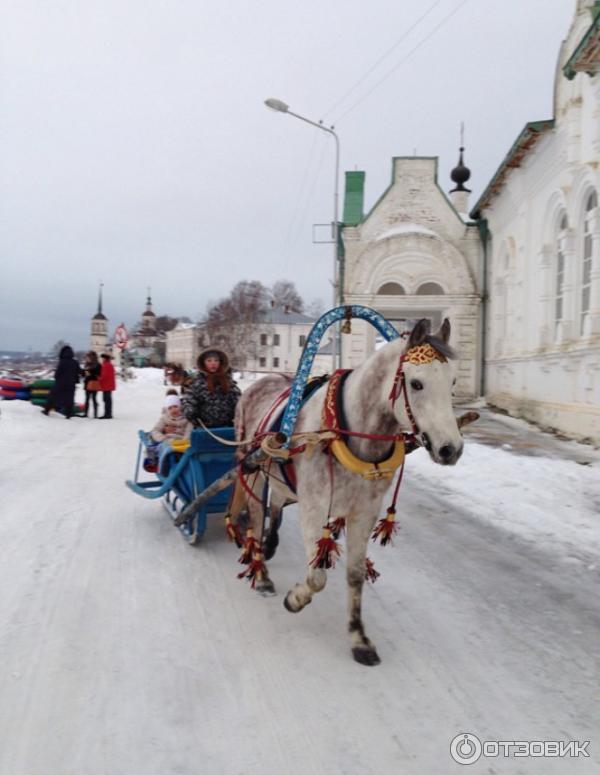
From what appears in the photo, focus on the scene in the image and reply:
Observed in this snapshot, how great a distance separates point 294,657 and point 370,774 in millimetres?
925

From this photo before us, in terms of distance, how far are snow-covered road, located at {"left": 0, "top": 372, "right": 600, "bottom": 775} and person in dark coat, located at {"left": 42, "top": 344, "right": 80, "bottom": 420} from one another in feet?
28.5

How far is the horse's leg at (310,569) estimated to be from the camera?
303 centimetres

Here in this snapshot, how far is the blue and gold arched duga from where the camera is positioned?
11.0 ft

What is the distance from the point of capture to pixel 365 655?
3041mm

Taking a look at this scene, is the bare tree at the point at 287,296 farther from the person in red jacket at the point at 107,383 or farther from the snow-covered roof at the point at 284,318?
the person in red jacket at the point at 107,383

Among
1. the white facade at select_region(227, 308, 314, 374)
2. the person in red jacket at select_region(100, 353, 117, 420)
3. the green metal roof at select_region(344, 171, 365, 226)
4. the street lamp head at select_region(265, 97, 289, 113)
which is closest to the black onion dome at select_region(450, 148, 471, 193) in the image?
the green metal roof at select_region(344, 171, 365, 226)

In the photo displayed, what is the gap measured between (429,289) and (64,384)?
1221 centimetres

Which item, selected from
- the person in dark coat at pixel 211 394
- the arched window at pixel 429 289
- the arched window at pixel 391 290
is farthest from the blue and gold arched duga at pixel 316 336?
the arched window at pixel 429 289

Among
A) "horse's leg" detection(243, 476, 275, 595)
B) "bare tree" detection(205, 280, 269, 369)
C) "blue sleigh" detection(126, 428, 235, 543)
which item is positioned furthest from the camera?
"bare tree" detection(205, 280, 269, 369)

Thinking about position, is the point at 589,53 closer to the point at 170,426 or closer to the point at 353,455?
the point at 170,426

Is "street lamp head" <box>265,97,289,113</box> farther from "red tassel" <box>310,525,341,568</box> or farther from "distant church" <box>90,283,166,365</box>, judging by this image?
"distant church" <box>90,283,166,365</box>

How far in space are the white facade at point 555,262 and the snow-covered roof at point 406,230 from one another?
210cm

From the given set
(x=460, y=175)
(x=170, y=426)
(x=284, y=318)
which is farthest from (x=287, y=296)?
(x=170, y=426)

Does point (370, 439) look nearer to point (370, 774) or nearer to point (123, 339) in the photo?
point (370, 774)
